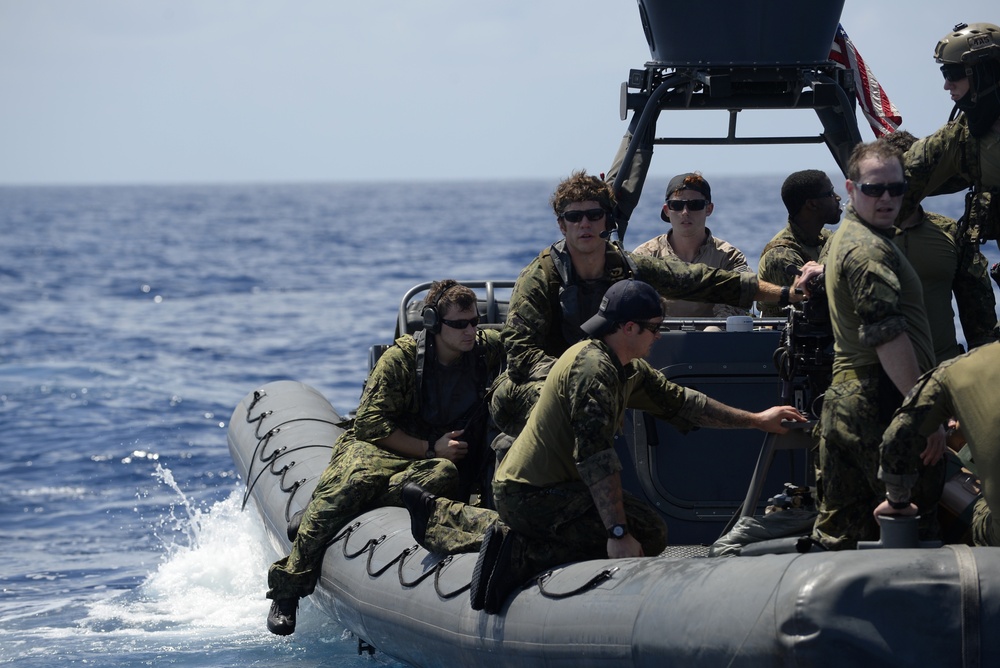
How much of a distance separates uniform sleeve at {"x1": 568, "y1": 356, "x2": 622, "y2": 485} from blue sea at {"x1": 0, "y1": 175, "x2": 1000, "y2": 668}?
2.49m

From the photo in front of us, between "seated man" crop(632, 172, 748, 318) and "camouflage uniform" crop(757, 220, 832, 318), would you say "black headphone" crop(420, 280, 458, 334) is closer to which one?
"seated man" crop(632, 172, 748, 318)

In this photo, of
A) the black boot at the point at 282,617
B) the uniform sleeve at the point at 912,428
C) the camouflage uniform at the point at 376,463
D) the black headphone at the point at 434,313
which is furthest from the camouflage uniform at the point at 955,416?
the black boot at the point at 282,617

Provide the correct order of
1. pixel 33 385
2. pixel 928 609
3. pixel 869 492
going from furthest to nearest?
pixel 33 385, pixel 869 492, pixel 928 609

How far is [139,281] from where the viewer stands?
3294 centimetres

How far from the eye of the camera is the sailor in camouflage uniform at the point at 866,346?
13.6 ft

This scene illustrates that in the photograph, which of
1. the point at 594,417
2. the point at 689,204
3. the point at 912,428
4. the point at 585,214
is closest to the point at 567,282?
the point at 585,214

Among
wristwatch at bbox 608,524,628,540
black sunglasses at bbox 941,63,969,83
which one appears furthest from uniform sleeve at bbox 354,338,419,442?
black sunglasses at bbox 941,63,969,83

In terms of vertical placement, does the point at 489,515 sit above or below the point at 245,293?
above

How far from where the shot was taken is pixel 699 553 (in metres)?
5.71

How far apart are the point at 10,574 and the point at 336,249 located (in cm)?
3552

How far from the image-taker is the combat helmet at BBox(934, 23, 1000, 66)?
488 centimetres

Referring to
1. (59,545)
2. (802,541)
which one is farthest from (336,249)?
(802,541)

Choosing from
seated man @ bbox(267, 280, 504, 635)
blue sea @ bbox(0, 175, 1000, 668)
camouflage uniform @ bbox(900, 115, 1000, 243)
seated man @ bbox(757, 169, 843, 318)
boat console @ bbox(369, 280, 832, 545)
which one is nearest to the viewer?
camouflage uniform @ bbox(900, 115, 1000, 243)

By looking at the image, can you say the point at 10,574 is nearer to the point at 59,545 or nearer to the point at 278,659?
the point at 59,545
